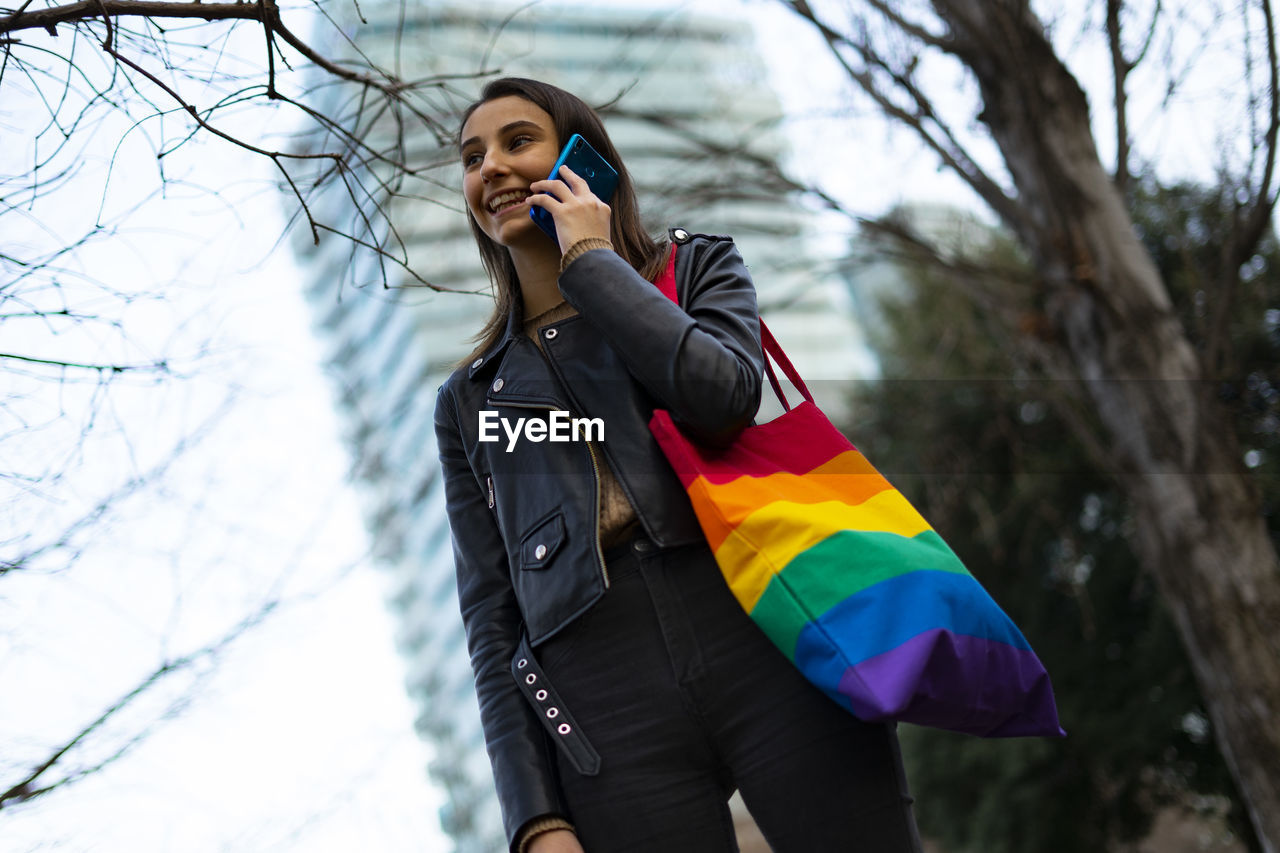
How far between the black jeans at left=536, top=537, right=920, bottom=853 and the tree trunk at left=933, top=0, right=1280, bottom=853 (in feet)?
13.6

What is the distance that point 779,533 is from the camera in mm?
1422

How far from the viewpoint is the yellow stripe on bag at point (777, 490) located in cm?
145

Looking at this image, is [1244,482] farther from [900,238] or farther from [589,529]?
[589,529]

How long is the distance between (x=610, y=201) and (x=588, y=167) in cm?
11

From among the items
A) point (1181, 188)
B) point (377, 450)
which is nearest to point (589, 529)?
point (377, 450)

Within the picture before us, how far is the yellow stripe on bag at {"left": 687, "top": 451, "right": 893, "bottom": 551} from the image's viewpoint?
1.45 m

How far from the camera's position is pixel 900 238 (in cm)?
685

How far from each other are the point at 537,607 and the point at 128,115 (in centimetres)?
115

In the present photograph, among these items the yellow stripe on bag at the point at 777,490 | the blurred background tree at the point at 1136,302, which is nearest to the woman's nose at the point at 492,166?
the yellow stripe on bag at the point at 777,490

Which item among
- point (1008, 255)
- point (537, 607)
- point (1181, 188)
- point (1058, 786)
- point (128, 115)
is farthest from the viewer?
point (1008, 255)

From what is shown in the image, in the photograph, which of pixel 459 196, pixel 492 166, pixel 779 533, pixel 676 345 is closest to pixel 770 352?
pixel 676 345

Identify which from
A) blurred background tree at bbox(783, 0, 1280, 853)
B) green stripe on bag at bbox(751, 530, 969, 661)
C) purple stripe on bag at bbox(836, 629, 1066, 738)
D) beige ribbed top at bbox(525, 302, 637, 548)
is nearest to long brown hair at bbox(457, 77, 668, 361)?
beige ribbed top at bbox(525, 302, 637, 548)

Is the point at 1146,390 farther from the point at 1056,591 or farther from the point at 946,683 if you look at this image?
the point at 1056,591

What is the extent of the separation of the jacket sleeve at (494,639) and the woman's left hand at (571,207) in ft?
1.30
